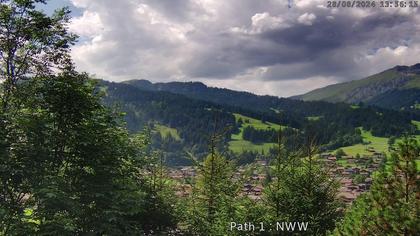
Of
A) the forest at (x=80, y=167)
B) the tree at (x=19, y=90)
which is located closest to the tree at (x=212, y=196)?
the forest at (x=80, y=167)

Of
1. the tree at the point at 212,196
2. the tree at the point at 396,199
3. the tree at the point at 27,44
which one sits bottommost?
the tree at the point at 212,196

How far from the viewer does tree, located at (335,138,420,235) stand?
43.6ft

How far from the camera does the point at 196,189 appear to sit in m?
33.2

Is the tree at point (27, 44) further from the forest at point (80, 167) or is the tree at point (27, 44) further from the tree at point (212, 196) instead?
the tree at point (212, 196)

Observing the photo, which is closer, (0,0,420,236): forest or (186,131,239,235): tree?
(0,0,420,236): forest

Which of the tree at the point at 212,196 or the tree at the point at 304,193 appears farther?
the tree at the point at 212,196

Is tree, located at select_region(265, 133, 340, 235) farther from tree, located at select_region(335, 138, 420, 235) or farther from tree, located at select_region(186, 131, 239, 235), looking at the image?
tree, located at select_region(335, 138, 420, 235)

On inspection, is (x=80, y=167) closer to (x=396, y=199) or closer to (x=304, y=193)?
(x=304, y=193)

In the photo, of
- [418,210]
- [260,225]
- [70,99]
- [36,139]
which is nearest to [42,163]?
[36,139]

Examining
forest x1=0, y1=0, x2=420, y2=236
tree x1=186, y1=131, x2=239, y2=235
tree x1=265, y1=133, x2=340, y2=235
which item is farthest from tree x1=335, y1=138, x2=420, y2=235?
tree x1=186, y1=131, x2=239, y2=235

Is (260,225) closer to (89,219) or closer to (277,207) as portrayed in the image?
(277,207)

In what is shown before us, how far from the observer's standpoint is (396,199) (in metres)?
14.2

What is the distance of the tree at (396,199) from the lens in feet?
43.6

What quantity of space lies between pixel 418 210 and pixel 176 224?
75.7 feet
